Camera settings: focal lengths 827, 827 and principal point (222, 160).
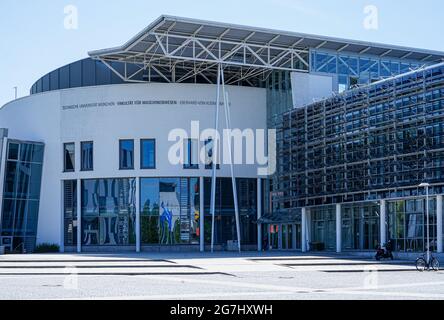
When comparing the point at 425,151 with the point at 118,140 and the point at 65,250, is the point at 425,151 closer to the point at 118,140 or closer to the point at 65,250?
the point at 118,140

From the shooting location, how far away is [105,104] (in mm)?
65062

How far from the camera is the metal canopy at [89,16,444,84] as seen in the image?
5678cm

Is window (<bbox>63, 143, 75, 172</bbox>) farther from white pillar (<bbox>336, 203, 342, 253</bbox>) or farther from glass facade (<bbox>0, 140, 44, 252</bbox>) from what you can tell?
white pillar (<bbox>336, 203, 342, 253</bbox>)

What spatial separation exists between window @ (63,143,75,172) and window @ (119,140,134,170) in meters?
4.40

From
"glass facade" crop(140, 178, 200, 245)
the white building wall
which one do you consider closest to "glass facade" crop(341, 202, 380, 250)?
the white building wall

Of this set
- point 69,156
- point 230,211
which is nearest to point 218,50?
point 230,211

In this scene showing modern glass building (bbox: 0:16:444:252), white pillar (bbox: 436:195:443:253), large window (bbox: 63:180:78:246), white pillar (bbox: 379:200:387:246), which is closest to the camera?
white pillar (bbox: 436:195:443:253)

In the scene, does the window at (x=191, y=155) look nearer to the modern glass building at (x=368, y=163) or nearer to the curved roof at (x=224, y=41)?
the modern glass building at (x=368, y=163)

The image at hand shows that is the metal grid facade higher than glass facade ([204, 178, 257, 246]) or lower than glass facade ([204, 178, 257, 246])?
higher

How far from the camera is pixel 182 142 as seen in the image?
6391cm

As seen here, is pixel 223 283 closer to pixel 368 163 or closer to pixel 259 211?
pixel 368 163
